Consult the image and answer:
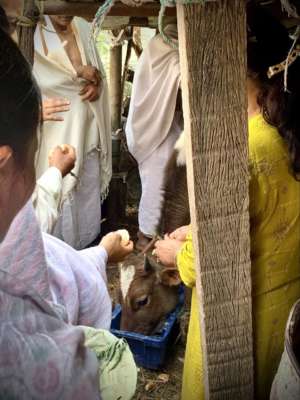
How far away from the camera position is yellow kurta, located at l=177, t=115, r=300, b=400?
1454mm

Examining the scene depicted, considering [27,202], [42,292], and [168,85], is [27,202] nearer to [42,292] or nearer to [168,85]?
[42,292]

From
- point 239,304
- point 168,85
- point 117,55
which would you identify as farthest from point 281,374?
point 117,55

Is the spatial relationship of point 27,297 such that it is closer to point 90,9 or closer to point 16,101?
point 16,101

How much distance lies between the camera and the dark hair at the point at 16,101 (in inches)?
30.3

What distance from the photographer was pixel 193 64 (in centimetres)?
114

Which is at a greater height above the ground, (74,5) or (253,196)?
(74,5)

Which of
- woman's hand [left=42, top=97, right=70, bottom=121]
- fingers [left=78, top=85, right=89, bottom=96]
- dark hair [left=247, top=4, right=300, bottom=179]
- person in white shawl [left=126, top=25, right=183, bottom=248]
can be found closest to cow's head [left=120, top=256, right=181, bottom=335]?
person in white shawl [left=126, top=25, right=183, bottom=248]

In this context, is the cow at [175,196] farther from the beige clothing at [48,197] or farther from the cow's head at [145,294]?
the beige clothing at [48,197]

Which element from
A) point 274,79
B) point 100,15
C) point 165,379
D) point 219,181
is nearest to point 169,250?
point 219,181

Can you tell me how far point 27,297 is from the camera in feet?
2.86

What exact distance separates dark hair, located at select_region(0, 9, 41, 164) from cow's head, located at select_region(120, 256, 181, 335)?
6.47 ft

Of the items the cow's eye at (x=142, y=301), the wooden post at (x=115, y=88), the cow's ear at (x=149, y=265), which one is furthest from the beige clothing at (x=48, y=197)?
the wooden post at (x=115, y=88)

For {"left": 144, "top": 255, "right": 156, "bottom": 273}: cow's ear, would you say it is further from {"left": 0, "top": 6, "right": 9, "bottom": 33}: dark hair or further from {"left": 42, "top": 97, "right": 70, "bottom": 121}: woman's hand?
{"left": 0, "top": 6, "right": 9, "bottom": 33}: dark hair

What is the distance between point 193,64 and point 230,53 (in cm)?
10
